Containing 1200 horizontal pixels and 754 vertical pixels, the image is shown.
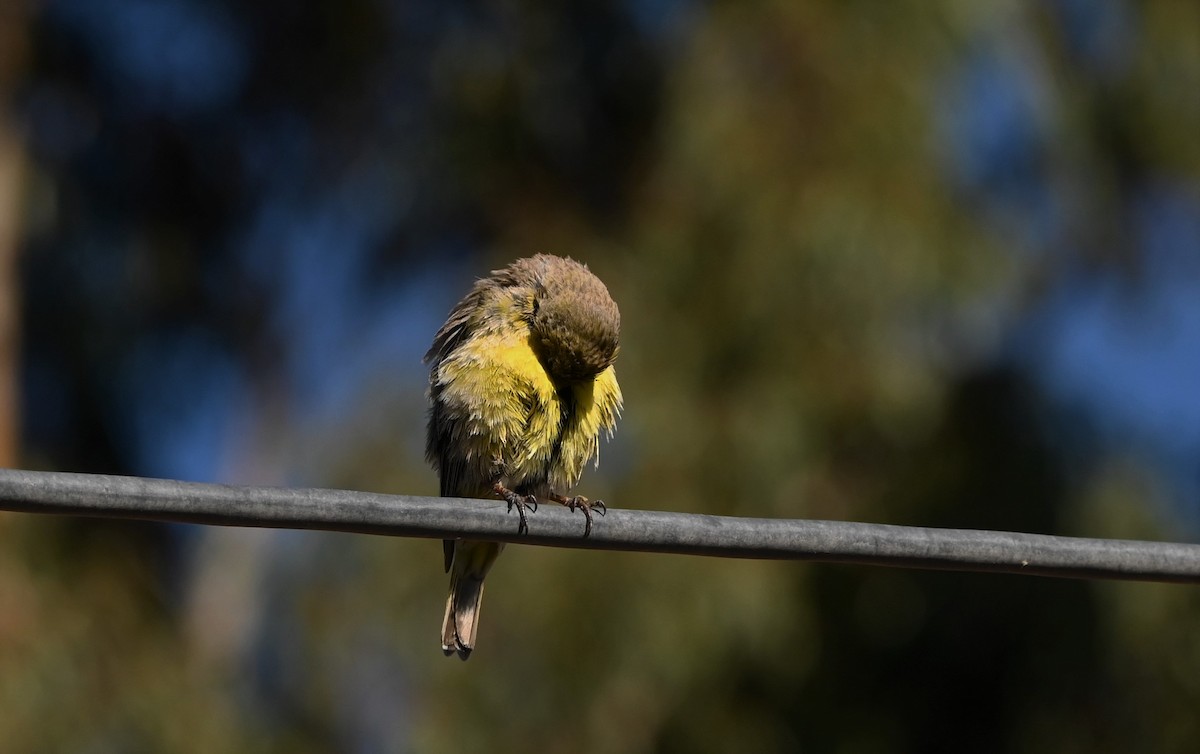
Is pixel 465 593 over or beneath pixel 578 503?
beneath

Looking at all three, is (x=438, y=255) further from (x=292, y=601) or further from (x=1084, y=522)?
(x=1084, y=522)

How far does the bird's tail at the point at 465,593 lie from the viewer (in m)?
5.90

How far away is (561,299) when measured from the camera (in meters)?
5.77

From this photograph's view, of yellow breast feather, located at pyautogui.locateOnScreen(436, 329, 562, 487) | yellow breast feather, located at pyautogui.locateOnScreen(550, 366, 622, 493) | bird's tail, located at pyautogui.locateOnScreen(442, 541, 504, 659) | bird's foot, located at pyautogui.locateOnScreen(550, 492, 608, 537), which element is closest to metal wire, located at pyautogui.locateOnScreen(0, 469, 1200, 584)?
bird's foot, located at pyautogui.locateOnScreen(550, 492, 608, 537)

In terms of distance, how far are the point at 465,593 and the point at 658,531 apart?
2708mm

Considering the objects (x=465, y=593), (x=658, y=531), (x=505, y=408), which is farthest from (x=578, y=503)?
(x=658, y=531)

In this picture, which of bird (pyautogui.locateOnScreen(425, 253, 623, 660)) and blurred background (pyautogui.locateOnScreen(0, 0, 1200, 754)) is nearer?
bird (pyautogui.locateOnScreen(425, 253, 623, 660))

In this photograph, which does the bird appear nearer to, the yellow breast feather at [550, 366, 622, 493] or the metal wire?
the yellow breast feather at [550, 366, 622, 493]

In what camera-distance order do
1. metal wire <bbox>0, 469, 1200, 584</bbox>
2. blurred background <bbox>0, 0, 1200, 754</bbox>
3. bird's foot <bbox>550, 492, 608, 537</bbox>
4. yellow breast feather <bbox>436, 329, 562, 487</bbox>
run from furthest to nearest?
blurred background <bbox>0, 0, 1200, 754</bbox>, yellow breast feather <bbox>436, 329, 562, 487</bbox>, bird's foot <bbox>550, 492, 608, 537</bbox>, metal wire <bbox>0, 469, 1200, 584</bbox>

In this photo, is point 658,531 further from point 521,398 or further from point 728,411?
point 728,411

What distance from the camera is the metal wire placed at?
3.13 m

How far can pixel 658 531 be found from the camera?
3422mm

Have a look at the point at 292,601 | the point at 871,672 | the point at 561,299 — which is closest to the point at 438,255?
the point at 292,601

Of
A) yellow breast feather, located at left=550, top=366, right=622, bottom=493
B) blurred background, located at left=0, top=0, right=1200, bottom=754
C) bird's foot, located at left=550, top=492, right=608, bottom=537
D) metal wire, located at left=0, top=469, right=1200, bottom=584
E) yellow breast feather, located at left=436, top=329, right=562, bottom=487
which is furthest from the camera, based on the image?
blurred background, located at left=0, top=0, right=1200, bottom=754
